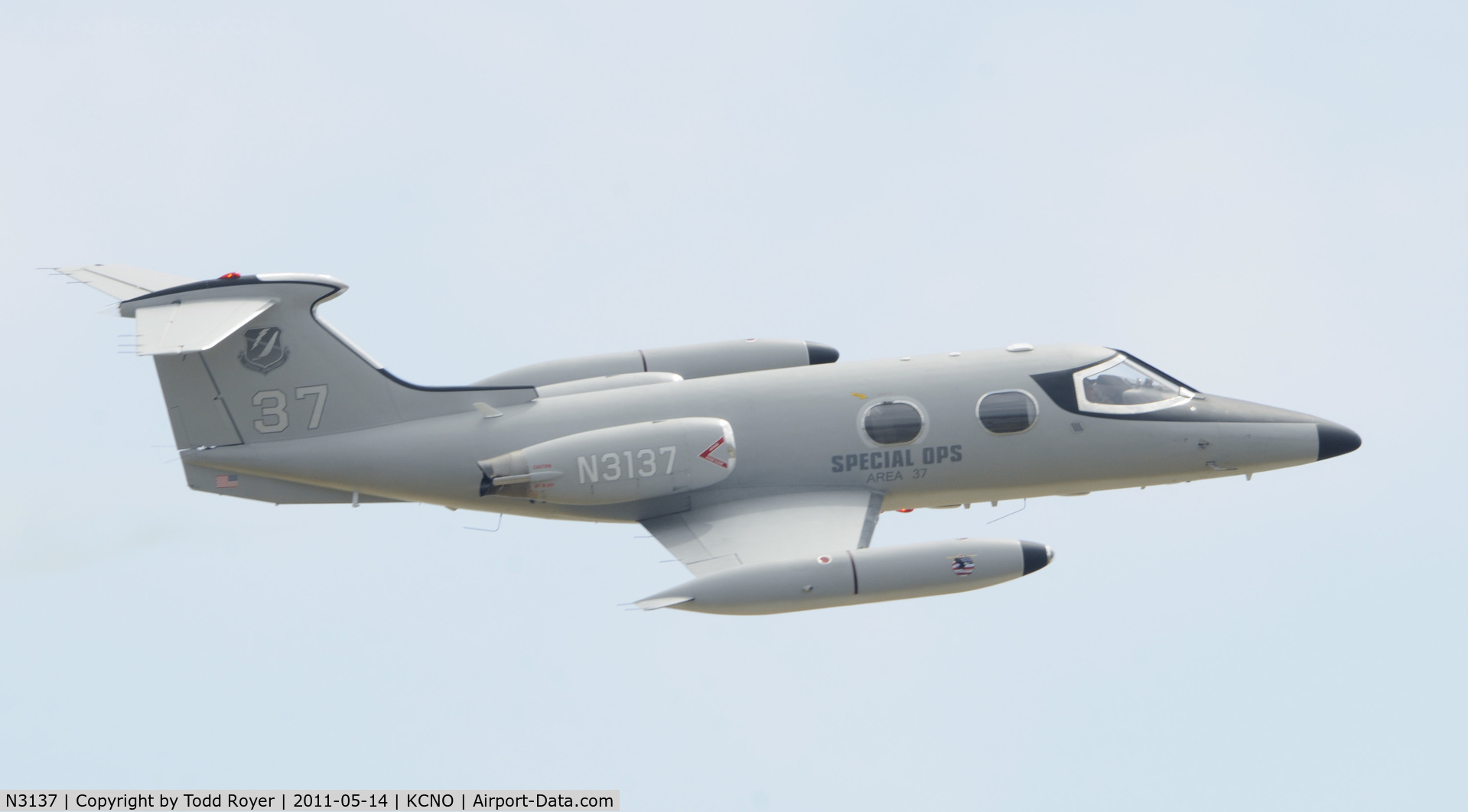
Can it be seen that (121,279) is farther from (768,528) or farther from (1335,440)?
(1335,440)

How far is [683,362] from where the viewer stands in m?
23.0

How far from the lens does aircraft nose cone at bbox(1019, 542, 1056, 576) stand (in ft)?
59.3

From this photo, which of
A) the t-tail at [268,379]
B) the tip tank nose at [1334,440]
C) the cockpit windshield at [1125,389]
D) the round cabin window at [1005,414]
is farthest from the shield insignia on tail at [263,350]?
the tip tank nose at [1334,440]

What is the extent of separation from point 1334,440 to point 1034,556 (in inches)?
227

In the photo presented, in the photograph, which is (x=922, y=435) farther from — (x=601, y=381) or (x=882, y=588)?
(x=601, y=381)

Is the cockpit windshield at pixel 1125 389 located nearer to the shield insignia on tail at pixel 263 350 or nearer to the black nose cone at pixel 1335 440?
the black nose cone at pixel 1335 440

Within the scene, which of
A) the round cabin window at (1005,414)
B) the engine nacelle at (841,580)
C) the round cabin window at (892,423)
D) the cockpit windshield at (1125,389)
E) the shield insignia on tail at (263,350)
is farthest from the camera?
the cockpit windshield at (1125,389)

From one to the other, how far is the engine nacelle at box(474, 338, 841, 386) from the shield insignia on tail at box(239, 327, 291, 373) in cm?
331

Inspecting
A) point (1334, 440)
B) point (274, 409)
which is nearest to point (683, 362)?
point (274, 409)

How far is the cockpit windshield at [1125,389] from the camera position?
20.7 m

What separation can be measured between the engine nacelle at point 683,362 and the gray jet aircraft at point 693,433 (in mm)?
1501

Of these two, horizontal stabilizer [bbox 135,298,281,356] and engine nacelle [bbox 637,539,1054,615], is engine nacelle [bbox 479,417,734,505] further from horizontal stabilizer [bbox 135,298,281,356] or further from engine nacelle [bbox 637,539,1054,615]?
horizontal stabilizer [bbox 135,298,281,356]

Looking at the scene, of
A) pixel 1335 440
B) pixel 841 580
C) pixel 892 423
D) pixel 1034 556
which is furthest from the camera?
pixel 1335 440

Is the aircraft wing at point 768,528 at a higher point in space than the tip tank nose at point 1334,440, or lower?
lower
